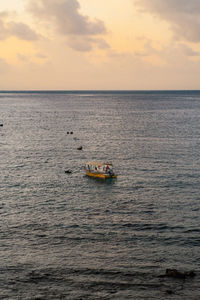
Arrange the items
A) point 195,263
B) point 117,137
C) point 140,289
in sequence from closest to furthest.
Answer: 1. point 140,289
2. point 195,263
3. point 117,137

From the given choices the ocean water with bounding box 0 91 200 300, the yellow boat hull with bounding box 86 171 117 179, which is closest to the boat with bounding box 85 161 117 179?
the yellow boat hull with bounding box 86 171 117 179

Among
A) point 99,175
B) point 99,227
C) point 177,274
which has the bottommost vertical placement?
point 177,274

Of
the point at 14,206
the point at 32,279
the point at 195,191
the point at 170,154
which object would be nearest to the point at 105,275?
the point at 32,279

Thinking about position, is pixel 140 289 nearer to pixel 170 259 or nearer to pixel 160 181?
pixel 170 259

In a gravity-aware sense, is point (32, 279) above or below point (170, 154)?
below

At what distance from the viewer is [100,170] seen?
72.2m

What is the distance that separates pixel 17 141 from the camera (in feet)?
393

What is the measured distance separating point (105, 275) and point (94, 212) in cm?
1739

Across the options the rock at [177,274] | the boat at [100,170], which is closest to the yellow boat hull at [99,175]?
the boat at [100,170]

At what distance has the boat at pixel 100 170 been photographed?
7031cm

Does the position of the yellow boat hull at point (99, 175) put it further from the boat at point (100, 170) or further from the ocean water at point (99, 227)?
the ocean water at point (99, 227)

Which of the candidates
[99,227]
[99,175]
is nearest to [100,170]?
[99,175]

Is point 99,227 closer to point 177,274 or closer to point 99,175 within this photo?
point 177,274

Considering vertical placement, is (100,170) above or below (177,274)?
above
